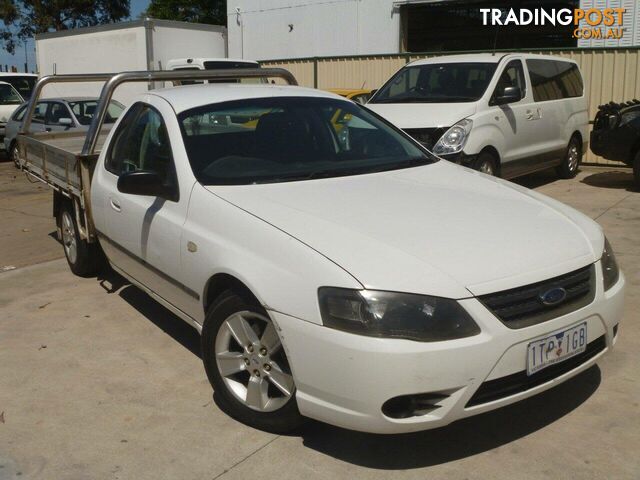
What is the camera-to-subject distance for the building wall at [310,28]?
18391 millimetres

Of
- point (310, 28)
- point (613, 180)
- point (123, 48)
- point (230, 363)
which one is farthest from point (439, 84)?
point (310, 28)

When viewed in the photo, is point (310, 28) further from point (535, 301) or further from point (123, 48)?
point (535, 301)

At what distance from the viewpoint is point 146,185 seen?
389 centimetres

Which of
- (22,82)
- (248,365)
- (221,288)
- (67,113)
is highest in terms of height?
(22,82)

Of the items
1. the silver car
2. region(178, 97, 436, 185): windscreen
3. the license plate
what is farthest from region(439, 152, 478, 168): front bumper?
the silver car

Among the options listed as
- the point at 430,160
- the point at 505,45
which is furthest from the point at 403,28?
the point at 430,160

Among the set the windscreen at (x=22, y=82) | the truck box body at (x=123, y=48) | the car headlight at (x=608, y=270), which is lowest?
the car headlight at (x=608, y=270)

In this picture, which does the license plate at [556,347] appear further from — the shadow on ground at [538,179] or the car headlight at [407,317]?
the shadow on ground at [538,179]

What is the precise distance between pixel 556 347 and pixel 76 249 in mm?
4281

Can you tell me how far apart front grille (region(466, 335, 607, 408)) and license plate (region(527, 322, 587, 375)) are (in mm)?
37

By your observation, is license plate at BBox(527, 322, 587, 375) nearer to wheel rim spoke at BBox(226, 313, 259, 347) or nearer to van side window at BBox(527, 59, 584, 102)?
wheel rim spoke at BBox(226, 313, 259, 347)

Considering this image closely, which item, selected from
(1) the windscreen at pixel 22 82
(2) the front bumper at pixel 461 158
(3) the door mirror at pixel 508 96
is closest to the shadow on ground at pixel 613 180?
(3) the door mirror at pixel 508 96

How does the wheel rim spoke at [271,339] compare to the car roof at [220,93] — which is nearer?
the wheel rim spoke at [271,339]

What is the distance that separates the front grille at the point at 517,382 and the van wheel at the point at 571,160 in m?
7.86
